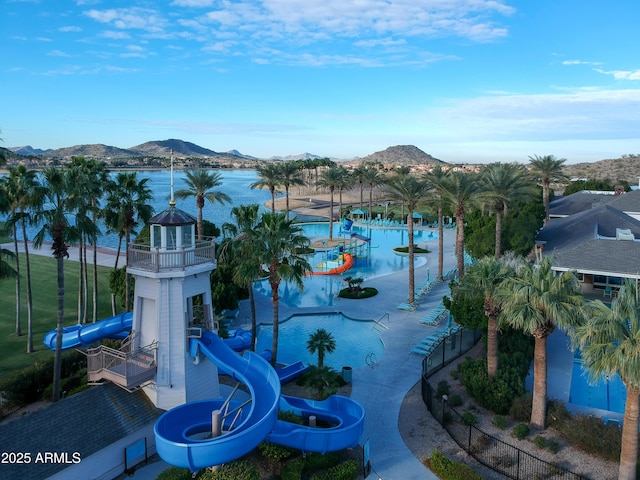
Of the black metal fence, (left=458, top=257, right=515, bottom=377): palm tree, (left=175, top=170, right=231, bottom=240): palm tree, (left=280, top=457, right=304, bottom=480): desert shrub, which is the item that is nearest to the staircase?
(left=280, top=457, right=304, bottom=480): desert shrub

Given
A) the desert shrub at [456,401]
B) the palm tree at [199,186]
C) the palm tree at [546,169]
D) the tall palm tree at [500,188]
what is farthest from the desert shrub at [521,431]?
the palm tree at [546,169]

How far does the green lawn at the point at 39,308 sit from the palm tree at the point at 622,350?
22.4 m

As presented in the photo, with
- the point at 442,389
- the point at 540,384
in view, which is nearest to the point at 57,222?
the point at 442,389

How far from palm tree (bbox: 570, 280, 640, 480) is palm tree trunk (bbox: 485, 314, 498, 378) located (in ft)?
18.1

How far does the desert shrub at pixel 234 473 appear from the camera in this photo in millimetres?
12539

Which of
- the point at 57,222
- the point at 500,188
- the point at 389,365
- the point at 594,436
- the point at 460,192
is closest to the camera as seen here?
the point at 594,436

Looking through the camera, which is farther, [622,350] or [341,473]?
[341,473]

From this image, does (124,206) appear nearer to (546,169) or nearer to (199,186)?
(199,186)

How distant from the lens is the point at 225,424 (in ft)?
50.5

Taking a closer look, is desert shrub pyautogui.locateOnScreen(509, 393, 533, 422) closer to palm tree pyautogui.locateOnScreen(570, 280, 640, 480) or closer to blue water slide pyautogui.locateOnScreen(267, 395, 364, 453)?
palm tree pyautogui.locateOnScreen(570, 280, 640, 480)

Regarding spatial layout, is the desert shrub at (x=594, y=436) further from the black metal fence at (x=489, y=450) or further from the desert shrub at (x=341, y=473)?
the desert shrub at (x=341, y=473)

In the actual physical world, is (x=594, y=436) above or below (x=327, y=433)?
below

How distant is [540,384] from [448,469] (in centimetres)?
484

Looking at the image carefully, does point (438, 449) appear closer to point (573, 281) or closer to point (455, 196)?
point (573, 281)
